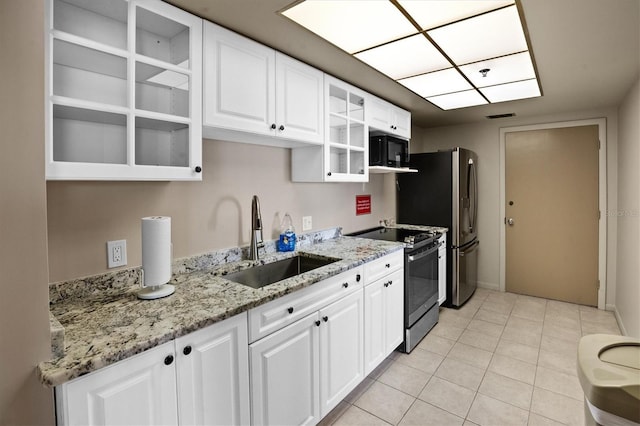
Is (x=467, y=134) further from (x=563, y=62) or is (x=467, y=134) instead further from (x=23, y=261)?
(x=23, y=261)

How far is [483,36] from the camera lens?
5.93 feet

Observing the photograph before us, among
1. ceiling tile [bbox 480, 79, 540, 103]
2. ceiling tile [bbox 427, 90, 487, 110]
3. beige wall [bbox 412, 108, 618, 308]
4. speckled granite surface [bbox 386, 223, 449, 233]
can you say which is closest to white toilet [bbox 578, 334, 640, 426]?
ceiling tile [bbox 480, 79, 540, 103]

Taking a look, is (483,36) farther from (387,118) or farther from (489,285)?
(489,285)

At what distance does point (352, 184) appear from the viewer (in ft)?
10.7

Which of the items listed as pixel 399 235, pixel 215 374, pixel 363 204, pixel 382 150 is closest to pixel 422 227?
pixel 399 235

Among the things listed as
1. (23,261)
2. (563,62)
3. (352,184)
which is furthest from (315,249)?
(563,62)

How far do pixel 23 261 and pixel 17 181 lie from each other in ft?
0.72

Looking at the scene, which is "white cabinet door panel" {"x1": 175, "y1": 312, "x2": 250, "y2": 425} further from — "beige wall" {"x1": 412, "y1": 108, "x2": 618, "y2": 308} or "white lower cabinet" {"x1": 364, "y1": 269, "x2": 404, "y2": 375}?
"beige wall" {"x1": 412, "y1": 108, "x2": 618, "y2": 308}

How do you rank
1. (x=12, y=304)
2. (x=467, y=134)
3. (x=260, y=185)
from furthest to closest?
(x=467, y=134), (x=260, y=185), (x=12, y=304)

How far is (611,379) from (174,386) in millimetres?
1261

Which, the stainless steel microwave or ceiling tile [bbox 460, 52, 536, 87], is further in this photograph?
the stainless steel microwave

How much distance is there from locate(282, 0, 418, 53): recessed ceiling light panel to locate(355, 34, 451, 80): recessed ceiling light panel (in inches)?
3.8

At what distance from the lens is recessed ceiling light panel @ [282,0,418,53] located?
153 cm

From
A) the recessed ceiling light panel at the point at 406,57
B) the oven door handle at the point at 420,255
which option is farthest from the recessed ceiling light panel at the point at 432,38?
the oven door handle at the point at 420,255
